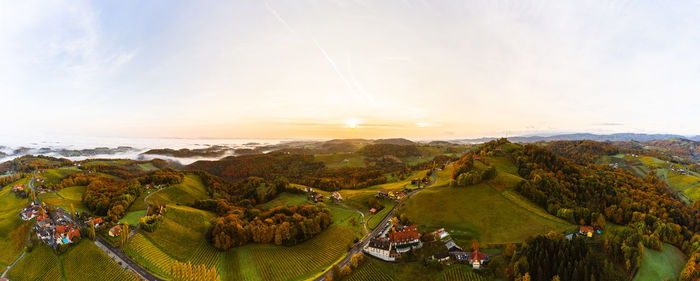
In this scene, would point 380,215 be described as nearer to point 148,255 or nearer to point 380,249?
point 380,249

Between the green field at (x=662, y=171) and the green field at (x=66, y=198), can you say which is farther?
the green field at (x=662, y=171)

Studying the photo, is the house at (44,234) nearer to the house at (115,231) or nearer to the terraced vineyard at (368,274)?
the house at (115,231)

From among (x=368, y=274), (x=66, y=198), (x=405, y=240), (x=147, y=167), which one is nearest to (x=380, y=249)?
(x=368, y=274)

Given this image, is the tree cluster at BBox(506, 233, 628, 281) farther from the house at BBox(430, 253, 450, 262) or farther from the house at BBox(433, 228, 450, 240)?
the house at BBox(433, 228, 450, 240)

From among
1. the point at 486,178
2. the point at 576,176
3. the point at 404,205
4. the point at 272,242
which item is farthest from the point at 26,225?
the point at 576,176

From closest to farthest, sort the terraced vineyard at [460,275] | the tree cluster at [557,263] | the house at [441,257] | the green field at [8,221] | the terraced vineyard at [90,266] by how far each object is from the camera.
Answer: the terraced vineyard at [460,275] < the tree cluster at [557,263] < the terraced vineyard at [90,266] < the house at [441,257] < the green field at [8,221]

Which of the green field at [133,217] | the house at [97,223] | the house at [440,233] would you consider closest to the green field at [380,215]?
the house at [440,233]
